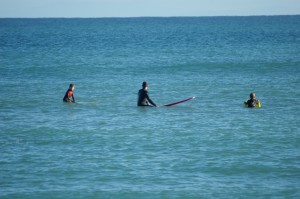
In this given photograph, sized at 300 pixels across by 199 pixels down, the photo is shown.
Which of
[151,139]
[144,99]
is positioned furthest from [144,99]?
[151,139]

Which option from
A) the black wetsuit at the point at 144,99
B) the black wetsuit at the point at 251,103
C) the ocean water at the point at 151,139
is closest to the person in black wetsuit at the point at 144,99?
the black wetsuit at the point at 144,99

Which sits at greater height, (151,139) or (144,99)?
(144,99)

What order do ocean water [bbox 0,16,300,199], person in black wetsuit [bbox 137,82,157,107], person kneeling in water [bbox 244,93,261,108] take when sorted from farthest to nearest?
1. person kneeling in water [bbox 244,93,261,108]
2. person in black wetsuit [bbox 137,82,157,107]
3. ocean water [bbox 0,16,300,199]

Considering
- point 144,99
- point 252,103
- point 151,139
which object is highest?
point 144,99

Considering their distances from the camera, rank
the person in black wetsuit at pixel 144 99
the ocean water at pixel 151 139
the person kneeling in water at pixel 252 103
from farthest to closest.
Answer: the person kneeling in water at pixel 252 103 < the person in black wetsuit at pixel 144 99 < the ocean water at pixel 151 139

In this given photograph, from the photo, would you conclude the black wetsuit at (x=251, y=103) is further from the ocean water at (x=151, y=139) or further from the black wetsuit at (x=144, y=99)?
the black wetsuit at (x=144, y=99)

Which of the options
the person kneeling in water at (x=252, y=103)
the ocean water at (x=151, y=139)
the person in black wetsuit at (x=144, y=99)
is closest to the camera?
the ocean water at (x=151, y=139)

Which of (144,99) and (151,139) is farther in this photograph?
(144,99)

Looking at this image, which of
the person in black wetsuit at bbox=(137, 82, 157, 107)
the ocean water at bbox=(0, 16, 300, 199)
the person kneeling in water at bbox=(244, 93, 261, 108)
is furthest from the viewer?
the person kneeling in water at bbox=(244, 93, 261, 108)

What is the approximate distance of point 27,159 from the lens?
2050cm

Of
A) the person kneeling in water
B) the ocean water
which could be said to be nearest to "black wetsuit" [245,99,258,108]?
the person kneeling in water

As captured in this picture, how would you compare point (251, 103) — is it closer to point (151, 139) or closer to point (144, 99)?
point (144, 99)

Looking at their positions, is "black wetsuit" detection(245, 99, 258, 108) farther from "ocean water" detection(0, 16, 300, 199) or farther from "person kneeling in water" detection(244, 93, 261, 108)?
"ocean water" detection(0, 16, 300, 199)

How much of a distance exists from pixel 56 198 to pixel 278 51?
54.3 m
